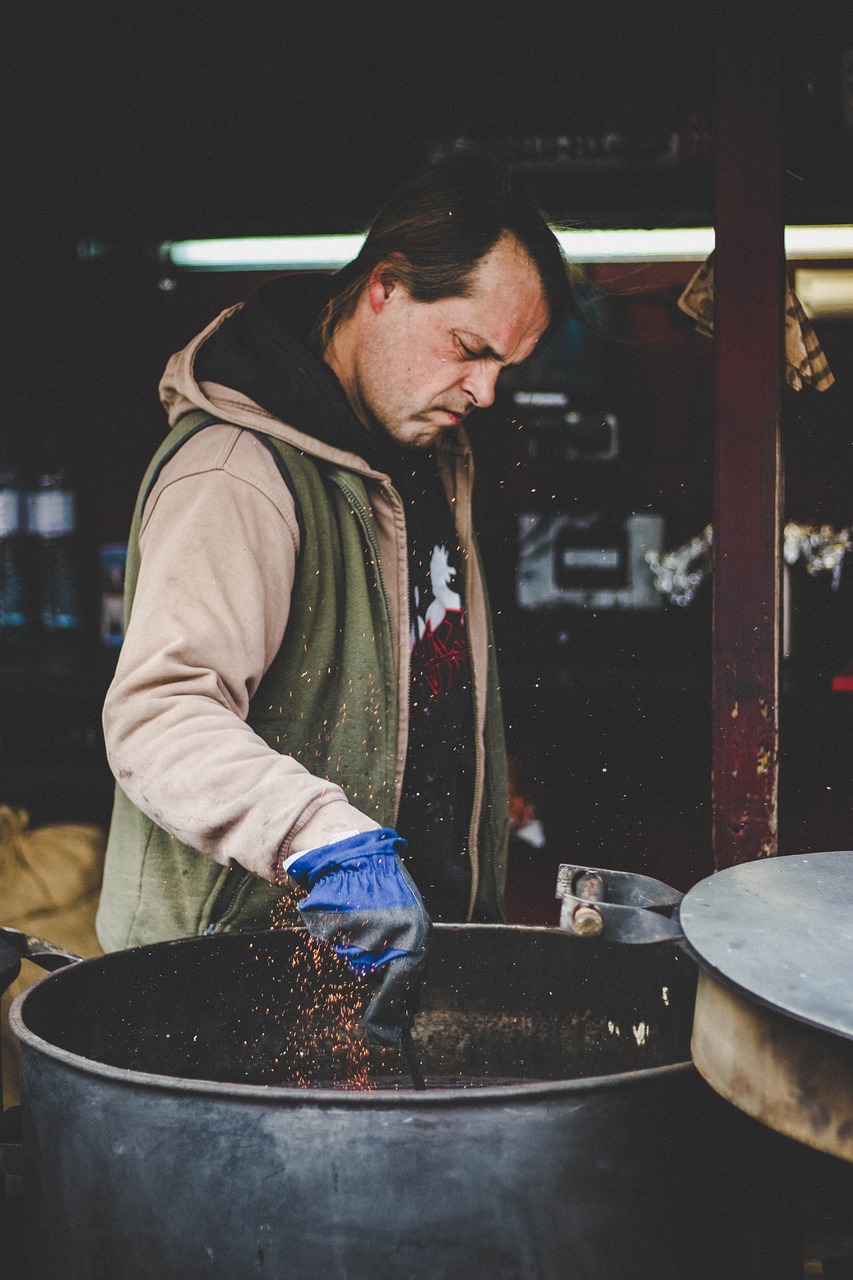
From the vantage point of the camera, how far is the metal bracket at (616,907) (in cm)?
114

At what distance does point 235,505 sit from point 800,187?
2344 mm

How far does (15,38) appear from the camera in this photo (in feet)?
10.5

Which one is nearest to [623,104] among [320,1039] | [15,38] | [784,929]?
[15,38]

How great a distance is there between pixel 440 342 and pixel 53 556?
2.88 m

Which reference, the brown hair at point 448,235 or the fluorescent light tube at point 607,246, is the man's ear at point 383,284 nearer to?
the brown hair at point 448,235

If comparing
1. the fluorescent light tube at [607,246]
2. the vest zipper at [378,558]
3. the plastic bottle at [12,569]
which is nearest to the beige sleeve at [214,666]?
the vest zipper at [378,558]

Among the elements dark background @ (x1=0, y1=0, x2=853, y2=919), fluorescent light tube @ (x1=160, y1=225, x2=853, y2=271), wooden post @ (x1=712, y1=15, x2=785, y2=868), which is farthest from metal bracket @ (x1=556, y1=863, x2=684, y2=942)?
fluorescent light tube @ (x1=160, y1=225, x2=853, y2=271)

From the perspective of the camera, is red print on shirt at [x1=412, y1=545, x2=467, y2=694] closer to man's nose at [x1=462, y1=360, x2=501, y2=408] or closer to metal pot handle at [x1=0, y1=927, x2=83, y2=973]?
man's nose at [x1=462, y1=360, x2=501, y2=408]

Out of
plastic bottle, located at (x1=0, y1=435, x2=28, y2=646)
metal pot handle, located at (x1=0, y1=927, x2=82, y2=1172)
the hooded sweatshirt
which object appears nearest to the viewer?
the hooded sweatshirt

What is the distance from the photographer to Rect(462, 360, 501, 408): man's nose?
5.91 feet

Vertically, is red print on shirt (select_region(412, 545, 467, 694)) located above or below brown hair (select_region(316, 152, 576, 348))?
below

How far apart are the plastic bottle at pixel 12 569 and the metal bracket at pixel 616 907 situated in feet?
10.8

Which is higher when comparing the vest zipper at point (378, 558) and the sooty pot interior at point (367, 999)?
the vest zipper at point (378, 558)

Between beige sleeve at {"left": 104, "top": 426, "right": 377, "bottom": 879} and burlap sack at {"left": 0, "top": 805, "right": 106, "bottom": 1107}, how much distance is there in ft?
4.78
